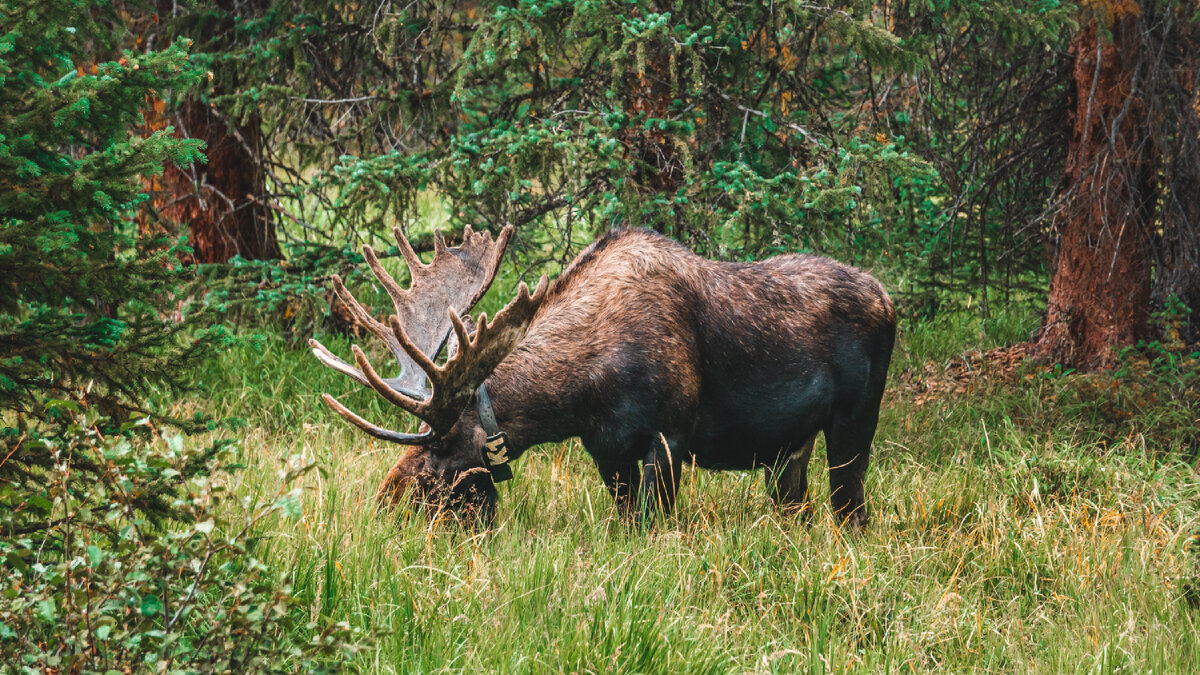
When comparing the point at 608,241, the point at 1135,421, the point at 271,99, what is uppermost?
the point at 271,99

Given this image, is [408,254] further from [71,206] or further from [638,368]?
[71,206]

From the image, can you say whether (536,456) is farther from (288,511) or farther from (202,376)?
(288,511)

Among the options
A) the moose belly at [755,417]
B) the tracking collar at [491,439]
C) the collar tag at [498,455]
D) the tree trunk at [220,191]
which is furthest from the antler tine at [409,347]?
the tree trunk at [220,191]

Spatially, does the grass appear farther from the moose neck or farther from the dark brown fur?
the moose neck

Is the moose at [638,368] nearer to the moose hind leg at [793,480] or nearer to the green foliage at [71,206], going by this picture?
the moose hind leg at [793,480]

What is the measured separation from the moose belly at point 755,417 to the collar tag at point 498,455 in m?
0.99

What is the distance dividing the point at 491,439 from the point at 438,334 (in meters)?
0.77

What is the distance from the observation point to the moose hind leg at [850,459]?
577 centimetres

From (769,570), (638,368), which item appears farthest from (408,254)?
(769,570)

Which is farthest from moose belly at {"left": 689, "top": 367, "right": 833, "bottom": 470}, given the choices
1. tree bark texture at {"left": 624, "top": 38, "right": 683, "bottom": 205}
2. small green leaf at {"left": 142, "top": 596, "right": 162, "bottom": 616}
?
small green leaf at {"left": 142, "top": 596, "right": 162, "bottom": 616}

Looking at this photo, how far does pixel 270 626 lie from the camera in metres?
3.15

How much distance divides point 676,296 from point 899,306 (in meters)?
4.02

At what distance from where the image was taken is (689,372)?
5.33 m

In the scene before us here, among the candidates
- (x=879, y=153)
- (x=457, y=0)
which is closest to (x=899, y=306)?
(x=879, y=153)
